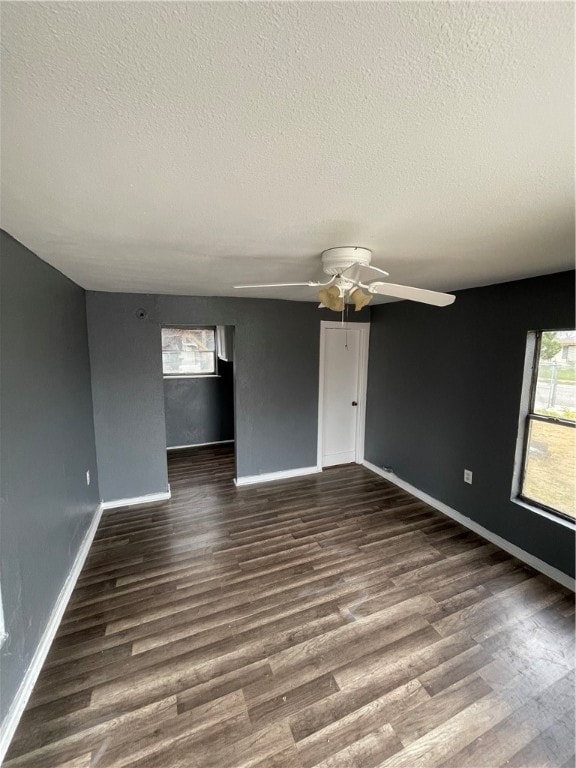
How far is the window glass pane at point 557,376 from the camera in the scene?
2.41 m

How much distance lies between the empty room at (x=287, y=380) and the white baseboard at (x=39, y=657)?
0.06ft

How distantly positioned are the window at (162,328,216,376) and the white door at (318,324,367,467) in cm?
223

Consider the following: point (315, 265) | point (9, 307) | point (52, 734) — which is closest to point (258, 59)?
point (315, 265)

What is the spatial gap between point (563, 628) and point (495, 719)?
894 millimetres

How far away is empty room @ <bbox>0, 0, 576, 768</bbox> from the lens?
2.12 feet

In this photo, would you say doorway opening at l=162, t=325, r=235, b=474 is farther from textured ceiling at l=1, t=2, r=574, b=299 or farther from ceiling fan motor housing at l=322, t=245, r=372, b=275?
textured ceiling at l=1, t=2, r=574, b=299

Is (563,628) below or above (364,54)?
below

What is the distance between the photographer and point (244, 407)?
3.91 m

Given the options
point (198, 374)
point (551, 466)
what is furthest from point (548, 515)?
point (198, 374)

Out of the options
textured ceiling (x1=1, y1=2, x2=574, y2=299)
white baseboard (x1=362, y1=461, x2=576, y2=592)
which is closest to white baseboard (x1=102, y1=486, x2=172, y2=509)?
white baseboard (x1=362, y1=461, x2=576, y2=592)

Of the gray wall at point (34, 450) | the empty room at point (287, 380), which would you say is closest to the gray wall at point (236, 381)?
the empty room at point (287, 380)

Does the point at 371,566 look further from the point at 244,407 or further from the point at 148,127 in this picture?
the point at 148,127

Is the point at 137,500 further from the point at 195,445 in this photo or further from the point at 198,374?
the point at 198,374

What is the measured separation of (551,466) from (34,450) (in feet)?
11.8
